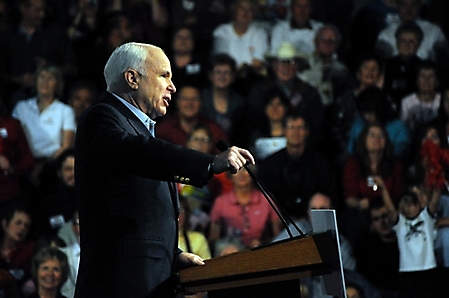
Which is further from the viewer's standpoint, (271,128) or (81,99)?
(81,99)

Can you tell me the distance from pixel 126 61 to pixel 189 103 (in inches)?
174

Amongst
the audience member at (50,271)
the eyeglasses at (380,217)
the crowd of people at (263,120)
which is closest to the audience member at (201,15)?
the crowd of people at (263,120)

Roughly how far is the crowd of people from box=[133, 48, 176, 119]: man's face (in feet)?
9.79

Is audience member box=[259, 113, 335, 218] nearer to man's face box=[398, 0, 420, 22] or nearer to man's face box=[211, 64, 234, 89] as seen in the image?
man's face box=[211, 64, 234, 89]

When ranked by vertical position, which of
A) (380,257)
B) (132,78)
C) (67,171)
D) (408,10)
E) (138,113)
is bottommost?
(380,257)

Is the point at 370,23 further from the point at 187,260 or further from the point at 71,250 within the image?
the point at 187,260

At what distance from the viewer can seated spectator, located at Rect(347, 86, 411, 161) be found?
7480 millimetres

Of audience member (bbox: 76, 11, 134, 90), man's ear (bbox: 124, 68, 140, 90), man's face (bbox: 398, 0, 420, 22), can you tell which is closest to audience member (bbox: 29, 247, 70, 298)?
audience member (bbox: 76, 11, 134, 90)

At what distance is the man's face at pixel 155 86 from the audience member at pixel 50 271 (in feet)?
10.3

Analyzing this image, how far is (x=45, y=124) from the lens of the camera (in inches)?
295

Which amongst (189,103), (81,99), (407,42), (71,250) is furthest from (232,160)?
(407,42)

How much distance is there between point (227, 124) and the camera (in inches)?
301

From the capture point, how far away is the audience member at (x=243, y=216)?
6746mm

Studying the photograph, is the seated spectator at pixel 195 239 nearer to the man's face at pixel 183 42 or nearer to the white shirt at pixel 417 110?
the man's face at pixel 183 42
